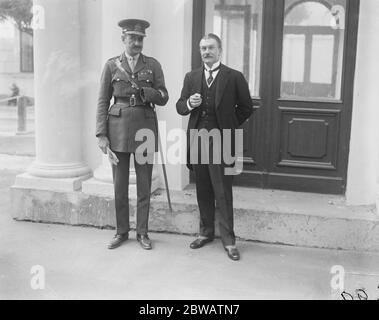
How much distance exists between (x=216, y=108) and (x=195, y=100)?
241mm

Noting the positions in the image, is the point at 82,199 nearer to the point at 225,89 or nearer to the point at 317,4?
the point at 225,89

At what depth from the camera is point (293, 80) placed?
627 centimetres

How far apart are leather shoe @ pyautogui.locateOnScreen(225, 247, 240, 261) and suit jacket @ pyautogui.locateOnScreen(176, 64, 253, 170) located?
1147 mm

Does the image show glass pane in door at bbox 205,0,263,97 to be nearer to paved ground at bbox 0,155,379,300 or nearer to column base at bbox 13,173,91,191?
paved ground at bbox 0,155,379,300

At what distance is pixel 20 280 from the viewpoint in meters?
4.53

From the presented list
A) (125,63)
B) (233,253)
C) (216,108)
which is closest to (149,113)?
(125,63)

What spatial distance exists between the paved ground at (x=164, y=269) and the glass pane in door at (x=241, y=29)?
2.12m

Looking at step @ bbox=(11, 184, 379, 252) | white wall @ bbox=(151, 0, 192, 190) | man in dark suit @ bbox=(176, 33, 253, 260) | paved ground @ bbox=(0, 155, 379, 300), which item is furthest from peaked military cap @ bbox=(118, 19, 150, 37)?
paved ground @ bbox=(0, 155, 379, 300)

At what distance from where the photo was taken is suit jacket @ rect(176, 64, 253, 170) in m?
5.04

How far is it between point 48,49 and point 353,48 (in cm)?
341

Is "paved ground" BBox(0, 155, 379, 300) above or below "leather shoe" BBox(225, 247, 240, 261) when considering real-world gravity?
below

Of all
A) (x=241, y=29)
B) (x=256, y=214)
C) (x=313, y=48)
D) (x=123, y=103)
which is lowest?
(x=256, y=214)

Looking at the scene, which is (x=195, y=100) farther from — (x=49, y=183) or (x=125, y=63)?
(x=49, y=183)

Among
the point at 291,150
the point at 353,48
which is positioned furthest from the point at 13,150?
the point at 353,48
